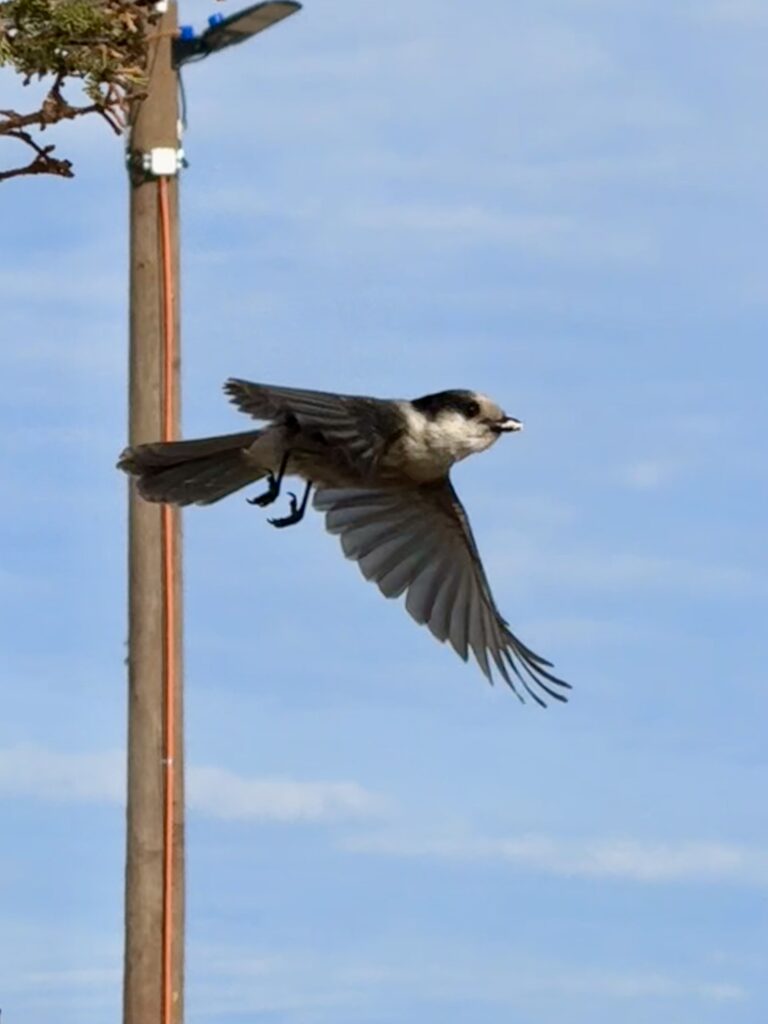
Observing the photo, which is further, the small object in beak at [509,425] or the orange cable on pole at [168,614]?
the orange cable on pole at [168,614]

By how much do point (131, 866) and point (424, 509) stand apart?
141cm

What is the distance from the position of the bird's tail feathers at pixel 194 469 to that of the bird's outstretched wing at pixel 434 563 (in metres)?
0.36

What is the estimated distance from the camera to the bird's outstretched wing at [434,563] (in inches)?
291

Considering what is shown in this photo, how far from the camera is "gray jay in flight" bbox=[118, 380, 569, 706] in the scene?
259 inches

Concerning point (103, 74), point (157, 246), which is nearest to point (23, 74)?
point (103, 74)

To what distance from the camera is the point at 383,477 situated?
7234 mm

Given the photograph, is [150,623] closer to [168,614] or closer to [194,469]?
[168,614]

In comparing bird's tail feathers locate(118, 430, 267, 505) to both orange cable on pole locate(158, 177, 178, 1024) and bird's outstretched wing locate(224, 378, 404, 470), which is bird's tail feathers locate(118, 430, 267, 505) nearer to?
bird's outstretched wing locate(224, 378, 404, 470)

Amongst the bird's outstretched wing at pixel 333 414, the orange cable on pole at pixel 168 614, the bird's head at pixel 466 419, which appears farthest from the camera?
the orange cable on pole at pixel 168 614

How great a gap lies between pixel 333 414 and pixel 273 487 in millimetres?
342

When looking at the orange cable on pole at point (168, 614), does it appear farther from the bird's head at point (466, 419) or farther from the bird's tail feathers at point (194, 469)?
the bird's head at point (466, 419)

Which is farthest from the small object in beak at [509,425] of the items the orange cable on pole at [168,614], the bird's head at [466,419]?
the orange cable on pole at [168,614]

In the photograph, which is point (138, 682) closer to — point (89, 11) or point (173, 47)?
A: point (173, 47)

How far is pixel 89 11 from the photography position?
19.0 ft
